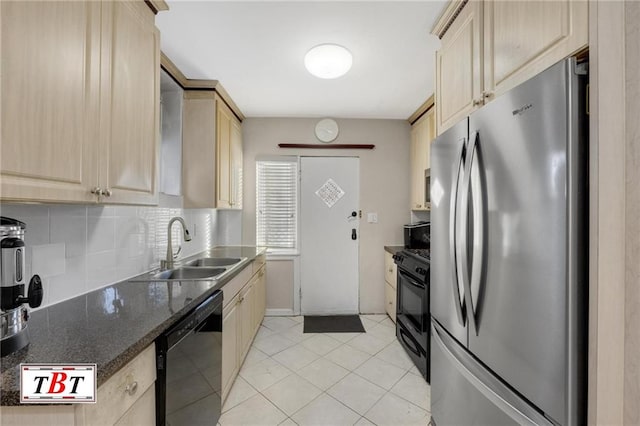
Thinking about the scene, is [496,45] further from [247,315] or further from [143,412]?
[247,315]

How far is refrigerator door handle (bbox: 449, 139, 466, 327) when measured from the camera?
1.19 metres

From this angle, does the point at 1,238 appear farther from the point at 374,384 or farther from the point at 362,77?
the point at 362,77

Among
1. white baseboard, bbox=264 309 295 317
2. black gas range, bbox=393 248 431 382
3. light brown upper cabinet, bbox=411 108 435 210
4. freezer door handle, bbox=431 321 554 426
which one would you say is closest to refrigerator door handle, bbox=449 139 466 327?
freezer door handle, bbox=431 321 554 426

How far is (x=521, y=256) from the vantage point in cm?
91

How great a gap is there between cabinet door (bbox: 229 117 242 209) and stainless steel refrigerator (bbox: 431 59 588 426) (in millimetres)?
2292

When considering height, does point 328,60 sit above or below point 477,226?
above

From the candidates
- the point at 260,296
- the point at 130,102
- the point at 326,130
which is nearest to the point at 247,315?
the point at 260,296

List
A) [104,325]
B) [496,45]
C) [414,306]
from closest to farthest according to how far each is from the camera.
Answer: [104,325], [496,45], [414,306]

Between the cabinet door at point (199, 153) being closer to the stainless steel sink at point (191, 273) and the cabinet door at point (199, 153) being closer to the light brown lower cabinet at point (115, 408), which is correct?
the stainless steel sink at point (191, 273)

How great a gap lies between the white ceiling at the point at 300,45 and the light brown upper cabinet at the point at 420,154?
0.26 m

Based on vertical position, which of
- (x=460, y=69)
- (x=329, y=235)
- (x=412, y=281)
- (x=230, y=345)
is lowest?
(x=230, y=345)

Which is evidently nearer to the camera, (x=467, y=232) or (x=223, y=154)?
(x=467, y=232)

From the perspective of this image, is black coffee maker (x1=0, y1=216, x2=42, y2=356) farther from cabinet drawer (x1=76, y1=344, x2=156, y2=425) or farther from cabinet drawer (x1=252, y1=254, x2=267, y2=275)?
cabinet drawer (x1=252, y1=254, x2=267, y2=275)

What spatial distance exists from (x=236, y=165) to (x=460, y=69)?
241 cm
